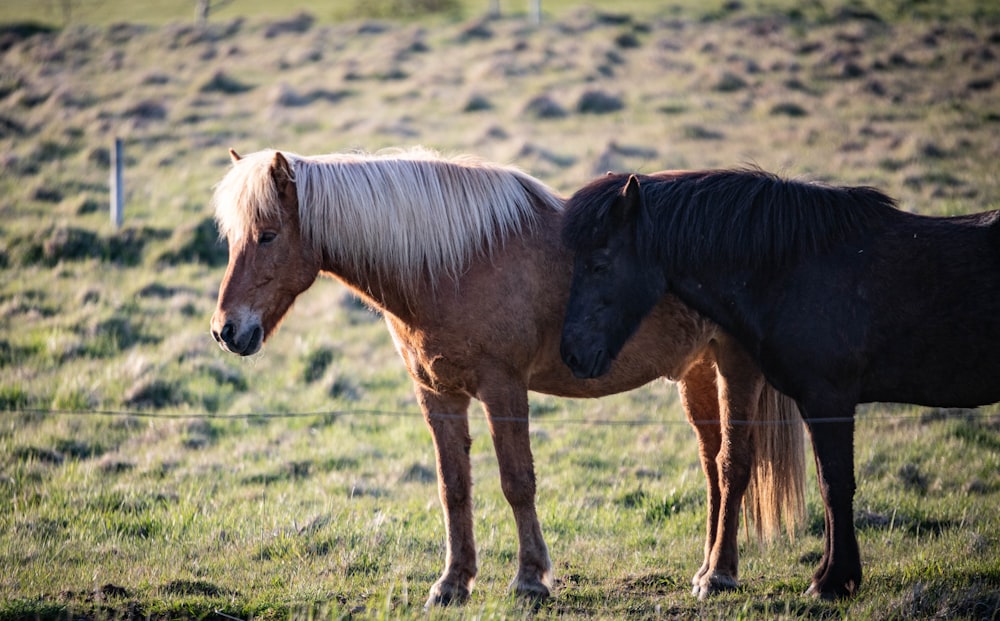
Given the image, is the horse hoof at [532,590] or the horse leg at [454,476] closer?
the horse hoof at [532,590]

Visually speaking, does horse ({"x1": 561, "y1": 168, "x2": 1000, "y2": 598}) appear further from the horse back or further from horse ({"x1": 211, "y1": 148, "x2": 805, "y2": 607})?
horse ({"x1": 211, "y1": 148, "x2": 805, "y2": 607})

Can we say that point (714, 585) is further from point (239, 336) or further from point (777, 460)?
point (239, 336)

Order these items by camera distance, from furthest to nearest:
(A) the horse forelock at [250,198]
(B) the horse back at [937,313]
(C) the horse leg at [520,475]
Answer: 1. (C) the horse leg at [520,475]
2. (A) the horse forelock at [250,198]
3. (B) the horse back at [937,313]

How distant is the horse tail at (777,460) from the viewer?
228 inches

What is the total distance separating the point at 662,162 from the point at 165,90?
1384cm

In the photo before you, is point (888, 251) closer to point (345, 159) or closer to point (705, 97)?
point (345, 159)

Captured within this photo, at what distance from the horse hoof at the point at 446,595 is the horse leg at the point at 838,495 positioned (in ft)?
6.64

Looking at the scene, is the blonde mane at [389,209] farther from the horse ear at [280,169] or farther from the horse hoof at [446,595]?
the horse hoof at [446,595]

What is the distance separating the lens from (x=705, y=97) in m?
20.2

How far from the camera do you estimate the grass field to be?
18.2 ft

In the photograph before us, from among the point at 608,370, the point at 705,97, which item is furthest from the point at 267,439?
the point at 705,97

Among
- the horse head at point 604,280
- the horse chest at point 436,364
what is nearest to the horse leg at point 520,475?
the horse chest at point 436,364

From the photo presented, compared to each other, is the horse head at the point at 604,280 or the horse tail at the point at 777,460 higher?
the horse head at the point at 604,280

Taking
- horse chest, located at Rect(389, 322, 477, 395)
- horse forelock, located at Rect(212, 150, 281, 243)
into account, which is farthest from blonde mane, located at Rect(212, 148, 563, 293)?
horse chest, located at Rect(389, 322, 477, 395)
